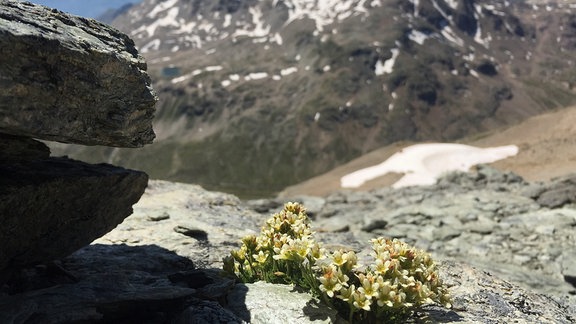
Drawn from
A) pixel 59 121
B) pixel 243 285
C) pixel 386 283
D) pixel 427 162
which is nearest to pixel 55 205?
pixel 59 121

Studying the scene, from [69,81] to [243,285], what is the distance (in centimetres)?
443

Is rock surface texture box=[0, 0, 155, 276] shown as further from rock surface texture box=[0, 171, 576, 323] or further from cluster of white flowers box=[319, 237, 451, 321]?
cluster of white flowers box=[319, 237, 451, 321]

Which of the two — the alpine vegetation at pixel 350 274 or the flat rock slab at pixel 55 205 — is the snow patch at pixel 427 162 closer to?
the alpine vegetation at pixel 350 274

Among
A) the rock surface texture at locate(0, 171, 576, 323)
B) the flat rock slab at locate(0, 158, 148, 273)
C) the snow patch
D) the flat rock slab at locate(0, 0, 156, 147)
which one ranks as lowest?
the snow patch

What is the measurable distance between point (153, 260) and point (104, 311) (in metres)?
3.56

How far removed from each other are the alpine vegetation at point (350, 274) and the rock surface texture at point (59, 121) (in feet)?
9.58

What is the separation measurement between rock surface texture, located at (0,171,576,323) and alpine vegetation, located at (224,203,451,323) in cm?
36

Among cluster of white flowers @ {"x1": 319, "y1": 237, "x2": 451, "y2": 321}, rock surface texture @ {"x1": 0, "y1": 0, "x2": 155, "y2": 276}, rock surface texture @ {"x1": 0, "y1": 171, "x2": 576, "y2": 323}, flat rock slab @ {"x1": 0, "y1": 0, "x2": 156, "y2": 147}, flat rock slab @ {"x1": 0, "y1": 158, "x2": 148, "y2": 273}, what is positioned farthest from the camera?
flat rock slab @ {"x1": 0, "y1": 158, "x2": 148, "y2": 273}

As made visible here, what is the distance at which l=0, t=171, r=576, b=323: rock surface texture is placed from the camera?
24.3 ft

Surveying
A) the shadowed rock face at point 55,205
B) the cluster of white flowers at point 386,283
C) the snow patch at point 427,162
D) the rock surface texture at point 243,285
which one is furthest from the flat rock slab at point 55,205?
the snow patch at point 427,162

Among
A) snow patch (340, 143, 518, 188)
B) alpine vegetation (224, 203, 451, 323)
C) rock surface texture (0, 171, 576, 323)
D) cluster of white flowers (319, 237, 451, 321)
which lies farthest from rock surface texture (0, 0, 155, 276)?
snow patch (340, 143, 518, 188)

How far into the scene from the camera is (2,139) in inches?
278

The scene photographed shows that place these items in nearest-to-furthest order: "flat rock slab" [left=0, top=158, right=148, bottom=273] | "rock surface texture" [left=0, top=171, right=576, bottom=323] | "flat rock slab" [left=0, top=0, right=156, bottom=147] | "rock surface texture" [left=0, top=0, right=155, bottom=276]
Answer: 1. "flat rock slab" [left=0, top=0, right=156, bottom=147]
2. "rock surface texture" [left=0, top=0, right=155, bottom=276]
3. "rock surface texture" [left=0, top=171, right=576, bottom=323]
4. "flat rock slab" [left=0, top=158, right=148, bottom=273]

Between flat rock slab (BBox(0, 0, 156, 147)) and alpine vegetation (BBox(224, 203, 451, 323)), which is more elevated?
flat rock slab (BBox(0, 0, 156, 147))
